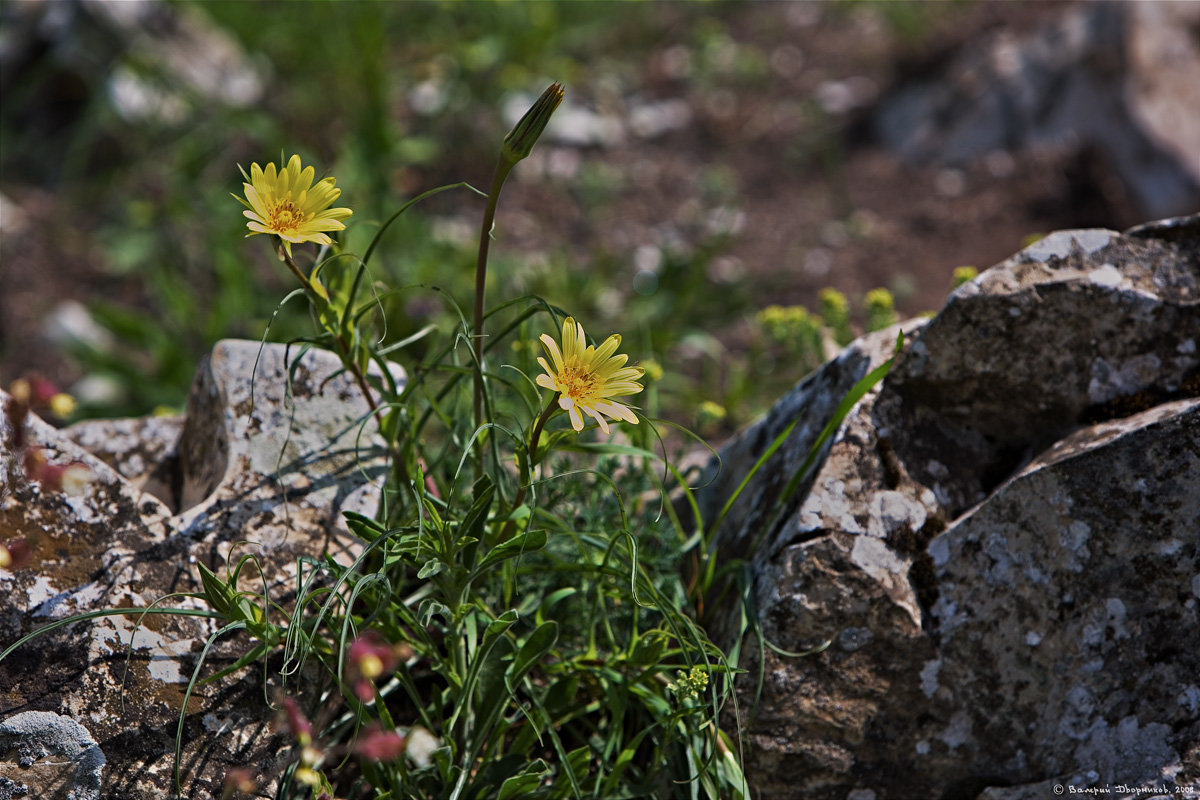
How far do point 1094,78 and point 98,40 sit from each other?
4.99 meters

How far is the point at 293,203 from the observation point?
5.42ft

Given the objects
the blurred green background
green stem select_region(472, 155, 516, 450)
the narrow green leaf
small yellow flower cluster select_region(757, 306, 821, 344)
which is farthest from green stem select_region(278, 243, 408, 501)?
the blurred green background

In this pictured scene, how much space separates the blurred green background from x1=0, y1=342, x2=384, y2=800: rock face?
1346 millimetres

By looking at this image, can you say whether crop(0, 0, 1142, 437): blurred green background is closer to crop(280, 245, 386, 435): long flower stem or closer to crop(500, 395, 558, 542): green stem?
crop(280, 245, 386, 435): long flower stem

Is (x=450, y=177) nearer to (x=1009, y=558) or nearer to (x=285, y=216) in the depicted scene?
(x=285, y=216)

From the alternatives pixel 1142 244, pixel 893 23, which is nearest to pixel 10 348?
pixel 1142 244

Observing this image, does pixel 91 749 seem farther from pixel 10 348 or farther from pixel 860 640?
pixel 10 348

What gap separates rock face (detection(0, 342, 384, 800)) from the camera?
1629 millimetres

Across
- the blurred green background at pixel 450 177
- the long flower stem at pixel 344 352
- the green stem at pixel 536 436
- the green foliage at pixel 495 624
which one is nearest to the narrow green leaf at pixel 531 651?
the green foliage at pixel 495 624

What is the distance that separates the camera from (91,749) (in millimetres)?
1616

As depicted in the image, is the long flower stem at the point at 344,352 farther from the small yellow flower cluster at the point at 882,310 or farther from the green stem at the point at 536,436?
the small yellow flower cluster at the point at 882,310

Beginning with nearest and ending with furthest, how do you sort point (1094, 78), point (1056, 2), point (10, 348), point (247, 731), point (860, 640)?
point (247, 731) → point (860, 640) → point (10, 348) → point (1094, 78) → point (1056, 2)

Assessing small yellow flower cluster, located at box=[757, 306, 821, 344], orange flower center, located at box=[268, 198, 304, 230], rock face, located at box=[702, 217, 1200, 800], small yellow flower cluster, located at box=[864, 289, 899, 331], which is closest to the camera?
orange flower center, located at box=[268, 198, 304, 230]

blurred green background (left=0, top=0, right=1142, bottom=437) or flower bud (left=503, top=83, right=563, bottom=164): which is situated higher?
blurred green background (left=0, top=0, right=1142, bottom=437)
